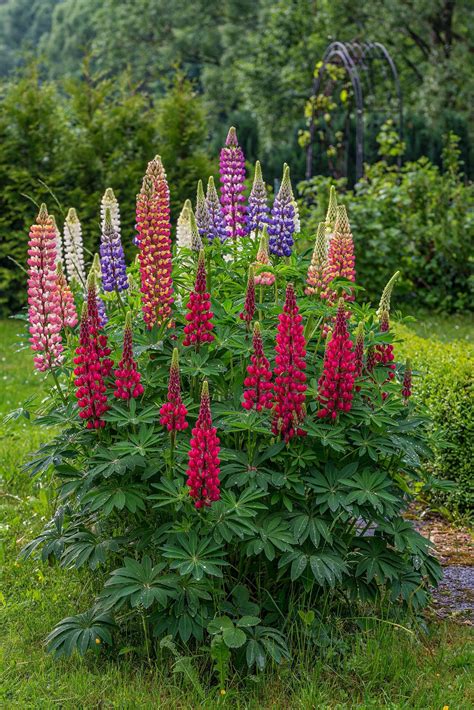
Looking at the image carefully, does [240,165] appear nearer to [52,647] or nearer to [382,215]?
[52,647]

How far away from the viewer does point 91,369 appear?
3.35m

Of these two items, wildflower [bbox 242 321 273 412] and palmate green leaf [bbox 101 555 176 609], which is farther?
wildflower [bbox 242 321 273 412]

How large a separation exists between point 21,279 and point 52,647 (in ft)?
29.1

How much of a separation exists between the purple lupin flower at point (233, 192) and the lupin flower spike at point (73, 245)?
29.2 inches

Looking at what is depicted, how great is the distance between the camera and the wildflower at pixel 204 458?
300cm

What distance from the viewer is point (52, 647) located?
3291mm

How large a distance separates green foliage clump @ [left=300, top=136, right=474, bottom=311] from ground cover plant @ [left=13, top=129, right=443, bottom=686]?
6372mm

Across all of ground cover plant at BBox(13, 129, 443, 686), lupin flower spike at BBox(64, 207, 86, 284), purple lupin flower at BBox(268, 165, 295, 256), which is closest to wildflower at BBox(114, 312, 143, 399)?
ground cover plant at BBox(13, 129, 443, 686)

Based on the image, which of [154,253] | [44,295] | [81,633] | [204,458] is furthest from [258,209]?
[81,633]

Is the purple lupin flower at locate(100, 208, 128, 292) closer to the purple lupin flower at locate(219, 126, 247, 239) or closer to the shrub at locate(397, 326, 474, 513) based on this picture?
the purple lupin flower at locate(219, 126, 247, 239)

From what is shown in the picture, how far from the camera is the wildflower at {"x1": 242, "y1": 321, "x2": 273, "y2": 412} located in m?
3.21

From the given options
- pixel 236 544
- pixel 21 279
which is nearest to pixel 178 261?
pixel 236 544

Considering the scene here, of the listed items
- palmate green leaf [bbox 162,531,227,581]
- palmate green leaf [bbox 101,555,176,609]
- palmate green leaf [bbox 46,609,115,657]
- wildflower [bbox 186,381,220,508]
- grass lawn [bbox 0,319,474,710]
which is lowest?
grass lawn [bbox 0,319,474,710]

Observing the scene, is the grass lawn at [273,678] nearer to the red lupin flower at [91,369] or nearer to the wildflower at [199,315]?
the red lupin flower at [91,369]
